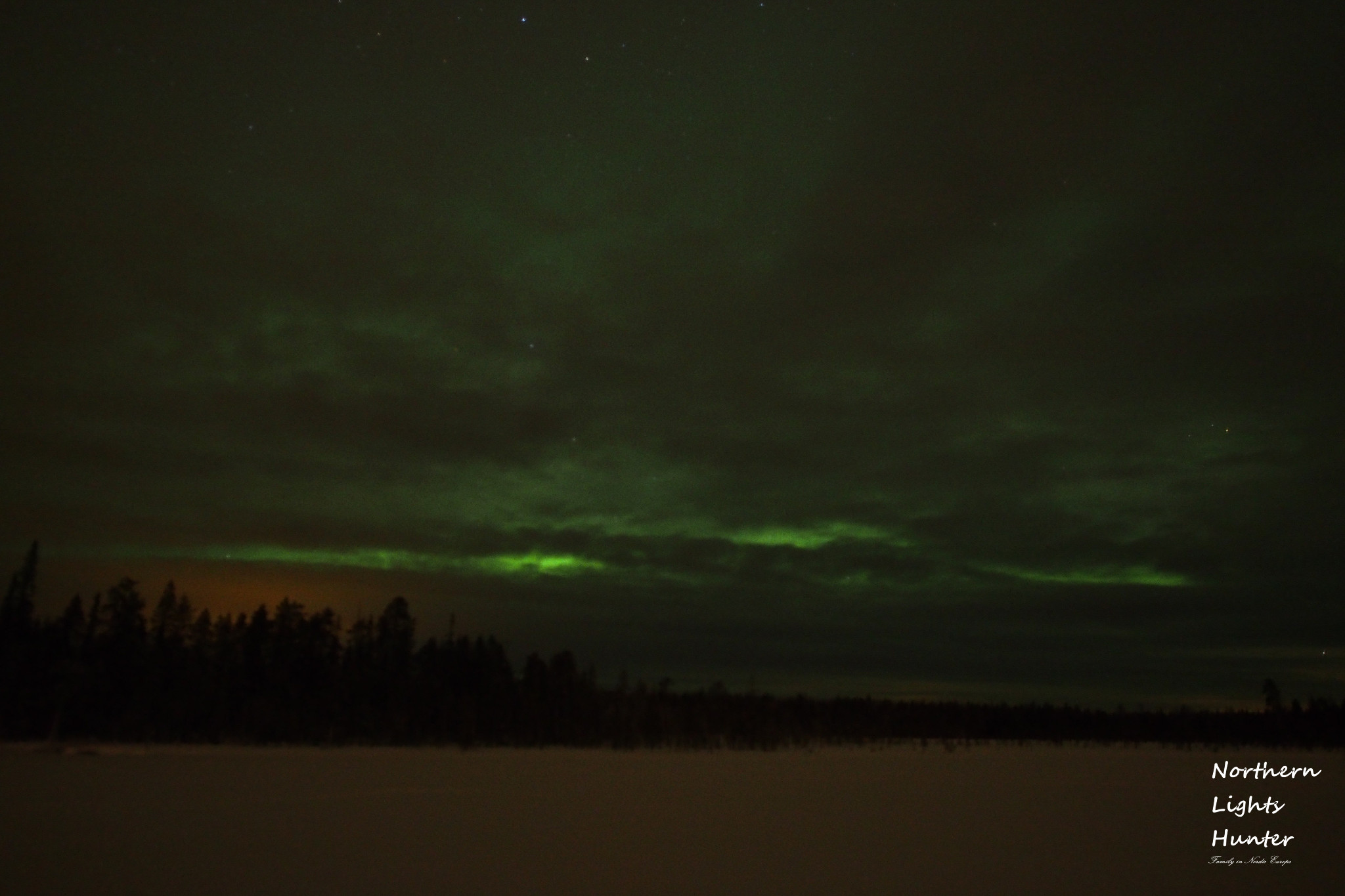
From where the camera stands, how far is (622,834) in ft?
78.8

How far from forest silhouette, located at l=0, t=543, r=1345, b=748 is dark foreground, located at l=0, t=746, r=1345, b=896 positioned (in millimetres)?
48560

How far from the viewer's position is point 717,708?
14950 cm

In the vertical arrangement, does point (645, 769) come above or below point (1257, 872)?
below

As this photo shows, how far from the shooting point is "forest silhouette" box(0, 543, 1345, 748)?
88.8 m

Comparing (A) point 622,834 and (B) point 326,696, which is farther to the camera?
(B) point 326,696

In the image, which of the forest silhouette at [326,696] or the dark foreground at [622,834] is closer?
the dark foreground at [622,834]

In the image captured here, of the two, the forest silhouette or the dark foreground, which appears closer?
the dark foreground

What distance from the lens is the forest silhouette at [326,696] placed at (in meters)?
88.8

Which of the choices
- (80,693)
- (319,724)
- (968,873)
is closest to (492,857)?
(968,873)

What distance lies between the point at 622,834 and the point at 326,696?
3734 inches

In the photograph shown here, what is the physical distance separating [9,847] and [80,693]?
80.2 metres

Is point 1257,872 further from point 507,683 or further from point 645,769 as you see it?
point 507,683

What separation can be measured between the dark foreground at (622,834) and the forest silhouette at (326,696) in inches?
1912

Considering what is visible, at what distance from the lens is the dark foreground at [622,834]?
17594 mm
